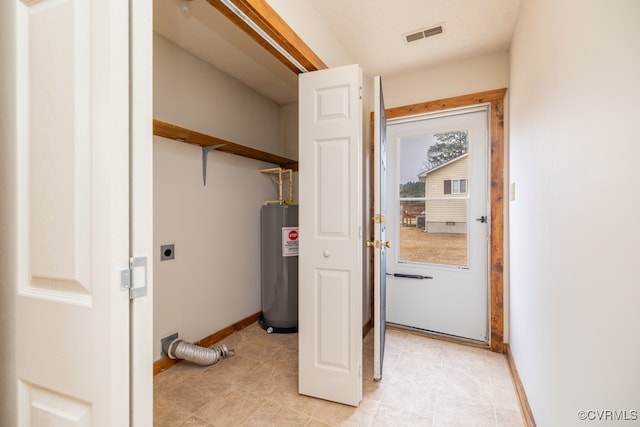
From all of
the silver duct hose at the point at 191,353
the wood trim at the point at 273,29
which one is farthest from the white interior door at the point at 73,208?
the silver duct hose at the point at 191,353

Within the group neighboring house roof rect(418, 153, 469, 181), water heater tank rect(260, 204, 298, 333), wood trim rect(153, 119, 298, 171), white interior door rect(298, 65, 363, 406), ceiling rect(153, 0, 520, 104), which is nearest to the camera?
white interior door rect(298, 65, 363, 406)

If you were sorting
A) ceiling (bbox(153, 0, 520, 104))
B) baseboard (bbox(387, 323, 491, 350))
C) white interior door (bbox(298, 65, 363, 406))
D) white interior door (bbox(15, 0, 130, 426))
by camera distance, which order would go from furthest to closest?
baseboard (bbox(387, 323, 491, 350))
ceiling (bbox(153, 0, 520, 104))
white interior door (bbox(298, 65, 363, 406))
white interior door (bbox(15, 0, 130, 426))

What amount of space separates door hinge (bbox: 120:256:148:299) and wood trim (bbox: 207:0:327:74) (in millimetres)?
1202

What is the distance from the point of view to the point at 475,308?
8.38 feet

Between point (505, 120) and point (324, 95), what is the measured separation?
5.48ft

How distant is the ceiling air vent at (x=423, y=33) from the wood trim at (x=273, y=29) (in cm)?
88

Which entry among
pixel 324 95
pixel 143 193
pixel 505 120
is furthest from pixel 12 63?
pixel 505 120

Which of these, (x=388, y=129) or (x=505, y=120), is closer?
(x=505, y=120)

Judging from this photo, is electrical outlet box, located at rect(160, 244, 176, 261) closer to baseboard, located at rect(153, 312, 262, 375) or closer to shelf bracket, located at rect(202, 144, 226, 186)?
shelf bracket, located at rect(202, 144, 226, 186)

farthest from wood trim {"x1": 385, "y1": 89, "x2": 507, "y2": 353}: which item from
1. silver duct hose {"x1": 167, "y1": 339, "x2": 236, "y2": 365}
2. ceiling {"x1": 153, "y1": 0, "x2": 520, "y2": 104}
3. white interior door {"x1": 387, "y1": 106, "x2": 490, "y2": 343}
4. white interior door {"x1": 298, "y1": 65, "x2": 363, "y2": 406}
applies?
silver duct hose {"x1": 167, "y1": 339, "x2": 236, "y2": 365}

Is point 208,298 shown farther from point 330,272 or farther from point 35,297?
point 35,297

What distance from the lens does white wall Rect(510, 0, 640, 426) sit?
730 millimetres

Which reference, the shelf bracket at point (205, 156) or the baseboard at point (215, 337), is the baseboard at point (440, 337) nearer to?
the baseboard at point (215, 337)

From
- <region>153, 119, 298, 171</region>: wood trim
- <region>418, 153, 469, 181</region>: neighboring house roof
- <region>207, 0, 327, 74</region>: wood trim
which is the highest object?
<region>207, 0, 327, 74</region>: wood trim
